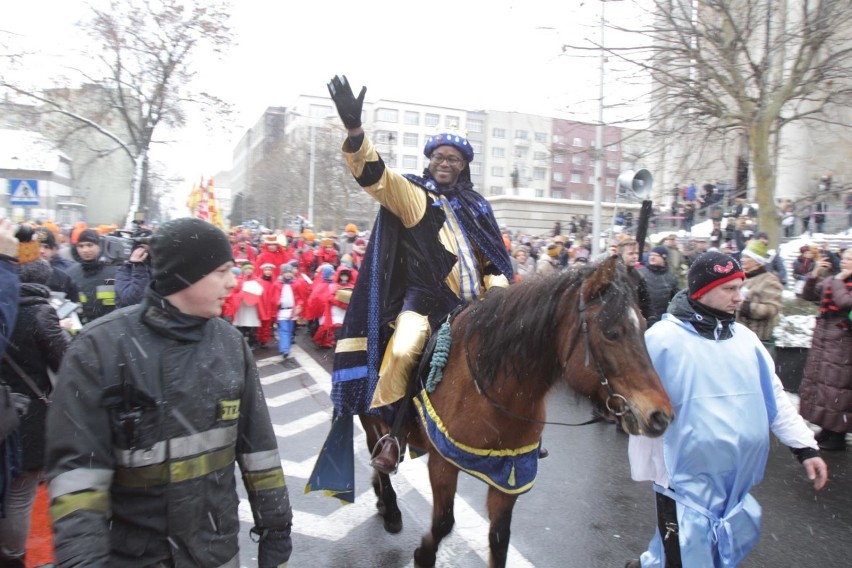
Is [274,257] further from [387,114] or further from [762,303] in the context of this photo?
[387,114]

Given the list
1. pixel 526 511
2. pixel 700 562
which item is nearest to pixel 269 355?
pixel 526 511

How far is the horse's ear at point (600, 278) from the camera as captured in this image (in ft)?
9.01

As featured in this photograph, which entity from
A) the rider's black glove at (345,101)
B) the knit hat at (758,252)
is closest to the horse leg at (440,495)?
the rider's black glove at (345,101)

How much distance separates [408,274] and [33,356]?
225 cm

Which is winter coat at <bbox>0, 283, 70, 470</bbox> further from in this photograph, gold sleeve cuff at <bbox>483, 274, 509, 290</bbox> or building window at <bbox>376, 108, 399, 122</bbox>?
building window at <bbox>376, 108, 399, 122</bbox>

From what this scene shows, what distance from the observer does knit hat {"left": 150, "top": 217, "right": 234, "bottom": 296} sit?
193 cm

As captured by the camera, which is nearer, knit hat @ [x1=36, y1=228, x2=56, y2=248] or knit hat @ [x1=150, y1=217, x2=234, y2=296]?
knit hat @ [x1=150, y1=217, x2=234, y2=296]

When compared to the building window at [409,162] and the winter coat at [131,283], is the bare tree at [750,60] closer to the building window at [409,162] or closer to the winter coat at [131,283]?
the winter coat at [131,283]

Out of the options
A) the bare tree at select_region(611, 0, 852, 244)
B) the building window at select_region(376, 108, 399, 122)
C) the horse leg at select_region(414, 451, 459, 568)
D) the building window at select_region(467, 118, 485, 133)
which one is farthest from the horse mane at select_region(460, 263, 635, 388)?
the building window at select_region(467, 118, 485, 133)

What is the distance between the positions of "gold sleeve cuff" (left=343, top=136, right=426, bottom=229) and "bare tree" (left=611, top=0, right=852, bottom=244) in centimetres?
781

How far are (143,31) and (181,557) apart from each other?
71.3ft

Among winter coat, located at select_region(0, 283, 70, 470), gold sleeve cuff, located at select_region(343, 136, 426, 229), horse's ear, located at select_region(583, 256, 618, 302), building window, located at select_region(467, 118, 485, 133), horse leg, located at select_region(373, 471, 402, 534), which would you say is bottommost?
horse leg, located at select_region(373, 471, 402, 534)

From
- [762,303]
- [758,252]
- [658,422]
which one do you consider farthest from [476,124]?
[658,422]

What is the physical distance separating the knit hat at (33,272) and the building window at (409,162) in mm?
74384
